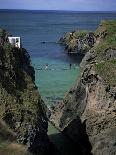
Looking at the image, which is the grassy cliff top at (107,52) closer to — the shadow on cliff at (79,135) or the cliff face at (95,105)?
the cliff face at (95,105)

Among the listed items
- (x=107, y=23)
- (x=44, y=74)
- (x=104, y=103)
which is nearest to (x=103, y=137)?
(x=104, y=103)

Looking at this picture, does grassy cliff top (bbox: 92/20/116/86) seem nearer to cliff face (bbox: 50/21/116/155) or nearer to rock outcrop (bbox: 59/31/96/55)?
cliff face (bbox: 50/21/116/155)

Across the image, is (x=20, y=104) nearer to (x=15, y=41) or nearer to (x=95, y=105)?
(x=15, y=41)

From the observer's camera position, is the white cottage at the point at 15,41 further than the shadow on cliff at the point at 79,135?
No

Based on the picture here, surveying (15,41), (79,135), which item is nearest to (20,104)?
(15,41)

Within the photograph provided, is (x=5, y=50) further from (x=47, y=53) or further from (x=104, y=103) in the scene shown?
(x=47, y=53)

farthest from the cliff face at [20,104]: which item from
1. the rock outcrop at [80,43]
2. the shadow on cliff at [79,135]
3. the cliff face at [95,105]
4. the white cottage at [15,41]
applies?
the rock outcrop at [80,43]

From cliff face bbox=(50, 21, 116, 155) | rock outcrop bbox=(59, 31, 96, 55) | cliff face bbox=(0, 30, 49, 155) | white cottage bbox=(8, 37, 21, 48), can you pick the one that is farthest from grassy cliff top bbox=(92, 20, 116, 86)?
rock outcrop bbox=(59, 31, 96, 55)
